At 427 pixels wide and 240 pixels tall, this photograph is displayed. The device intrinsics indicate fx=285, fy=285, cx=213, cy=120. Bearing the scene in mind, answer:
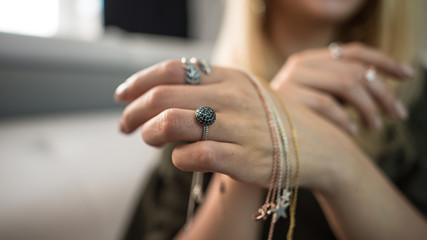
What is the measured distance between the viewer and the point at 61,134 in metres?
0.98

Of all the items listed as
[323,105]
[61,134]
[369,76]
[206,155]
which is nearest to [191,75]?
[206,155]

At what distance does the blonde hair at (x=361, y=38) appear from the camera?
0.99 m

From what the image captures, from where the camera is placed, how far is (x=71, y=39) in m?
1.24

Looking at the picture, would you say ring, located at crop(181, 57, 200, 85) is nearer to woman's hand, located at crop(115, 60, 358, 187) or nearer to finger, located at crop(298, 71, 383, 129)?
woman's hand, located at crop(115, 60, 358, 187)

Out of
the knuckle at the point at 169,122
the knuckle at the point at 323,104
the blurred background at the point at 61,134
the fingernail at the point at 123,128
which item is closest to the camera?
the knuckle at the point at 169,122

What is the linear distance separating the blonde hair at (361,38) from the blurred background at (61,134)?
0.49 feet

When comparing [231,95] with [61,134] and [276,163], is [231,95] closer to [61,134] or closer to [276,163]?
[276,163]

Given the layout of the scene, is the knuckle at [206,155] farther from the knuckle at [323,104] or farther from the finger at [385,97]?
the finger at [385,97]


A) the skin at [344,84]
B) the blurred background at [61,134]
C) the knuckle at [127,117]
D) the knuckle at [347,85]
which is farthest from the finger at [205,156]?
the blurred background at [61,134]

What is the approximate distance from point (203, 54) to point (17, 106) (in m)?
1.36

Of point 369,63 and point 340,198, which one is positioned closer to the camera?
point 340,198

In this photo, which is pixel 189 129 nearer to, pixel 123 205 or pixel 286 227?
pixel 286 227

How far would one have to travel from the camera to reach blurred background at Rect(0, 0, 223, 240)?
2.68 ft

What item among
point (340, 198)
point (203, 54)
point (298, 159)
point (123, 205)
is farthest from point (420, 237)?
point (203, 54)
